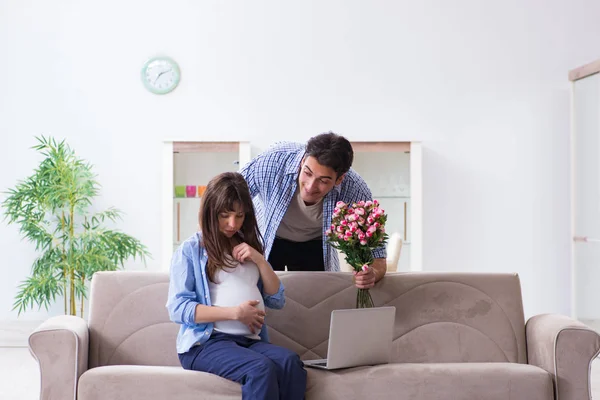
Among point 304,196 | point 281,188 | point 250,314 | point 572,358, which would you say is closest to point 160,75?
point 281,188

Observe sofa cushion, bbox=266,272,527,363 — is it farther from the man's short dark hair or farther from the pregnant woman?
the man's short dark hair

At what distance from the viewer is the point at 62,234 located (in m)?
5.86

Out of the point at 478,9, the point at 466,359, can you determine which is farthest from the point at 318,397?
the point at 478,9

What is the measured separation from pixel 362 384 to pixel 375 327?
21cm

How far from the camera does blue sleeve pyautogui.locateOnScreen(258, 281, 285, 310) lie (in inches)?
118

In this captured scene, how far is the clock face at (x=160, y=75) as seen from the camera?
5.95 m

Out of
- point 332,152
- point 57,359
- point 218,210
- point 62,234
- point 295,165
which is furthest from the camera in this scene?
point 62,234

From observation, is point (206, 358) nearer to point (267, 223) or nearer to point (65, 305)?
point (267, 223)

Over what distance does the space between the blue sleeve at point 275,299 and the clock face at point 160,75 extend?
10.9 feet

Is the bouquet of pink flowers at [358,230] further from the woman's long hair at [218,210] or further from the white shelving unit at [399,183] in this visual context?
the white shelving unit at [399,183]

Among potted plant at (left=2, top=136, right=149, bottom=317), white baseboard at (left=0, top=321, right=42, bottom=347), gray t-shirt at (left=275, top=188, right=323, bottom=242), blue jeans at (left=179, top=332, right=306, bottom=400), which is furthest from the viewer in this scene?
white baseboard at (left=0, top=321, right=42, bottom=347)

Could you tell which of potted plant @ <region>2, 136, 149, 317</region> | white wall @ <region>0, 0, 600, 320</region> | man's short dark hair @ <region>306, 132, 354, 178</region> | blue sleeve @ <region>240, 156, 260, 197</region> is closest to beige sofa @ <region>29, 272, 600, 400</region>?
blue sleeve @ <region>240, 156, 260, 197</region>

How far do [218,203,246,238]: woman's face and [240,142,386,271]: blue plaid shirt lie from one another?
1.29ft

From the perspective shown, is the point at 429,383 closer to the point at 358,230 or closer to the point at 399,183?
the point at 358,230
